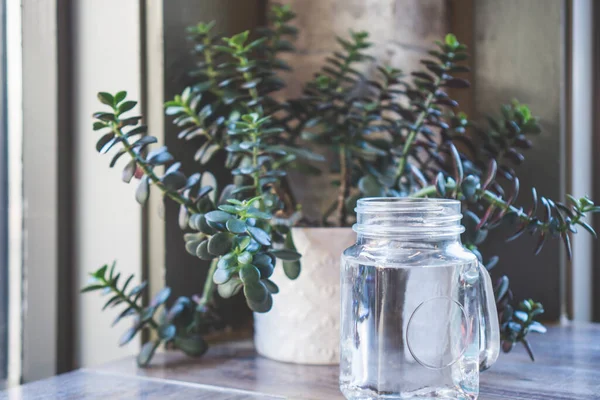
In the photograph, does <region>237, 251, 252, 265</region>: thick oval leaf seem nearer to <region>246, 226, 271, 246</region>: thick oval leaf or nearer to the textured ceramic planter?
<region>246, 226, 271, 246</region>: thick oval leaf

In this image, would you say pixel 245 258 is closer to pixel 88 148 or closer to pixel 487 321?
pixel 487 321

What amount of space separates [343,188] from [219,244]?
0.31 metres

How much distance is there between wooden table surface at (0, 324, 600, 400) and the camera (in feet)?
2.28

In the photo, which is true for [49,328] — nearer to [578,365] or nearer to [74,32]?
[74,32]

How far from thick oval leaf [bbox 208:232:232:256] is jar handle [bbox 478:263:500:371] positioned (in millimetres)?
246

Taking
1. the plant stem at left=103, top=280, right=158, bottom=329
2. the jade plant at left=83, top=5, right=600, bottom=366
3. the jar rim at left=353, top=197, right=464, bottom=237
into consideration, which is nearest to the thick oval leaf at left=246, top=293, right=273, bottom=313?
the jade plant at left=83, top=5, right=600, bottom=366

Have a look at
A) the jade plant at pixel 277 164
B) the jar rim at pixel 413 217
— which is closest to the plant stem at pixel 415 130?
the jade plant at pixel 277 164

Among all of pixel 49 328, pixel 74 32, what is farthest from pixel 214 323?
pixel 74 32

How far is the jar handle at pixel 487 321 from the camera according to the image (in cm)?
65

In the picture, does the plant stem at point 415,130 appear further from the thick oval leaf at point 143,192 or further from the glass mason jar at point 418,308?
the thick oval leaf at point 143,192

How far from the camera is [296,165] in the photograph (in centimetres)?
94

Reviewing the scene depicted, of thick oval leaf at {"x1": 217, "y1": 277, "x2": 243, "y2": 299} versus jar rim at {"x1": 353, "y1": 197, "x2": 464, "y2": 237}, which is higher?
jar rim at {"x1": 353, "y1": 197, "x2": 464, "y2": 237}

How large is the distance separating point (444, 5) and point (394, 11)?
0.10 meters

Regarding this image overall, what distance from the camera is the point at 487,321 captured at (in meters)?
0.65
